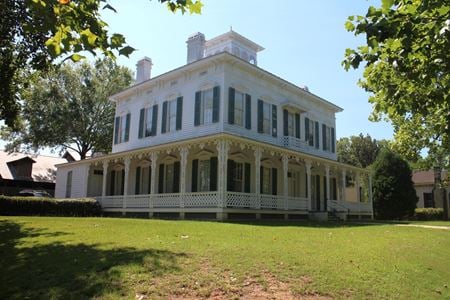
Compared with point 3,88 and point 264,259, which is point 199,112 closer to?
point 3,88

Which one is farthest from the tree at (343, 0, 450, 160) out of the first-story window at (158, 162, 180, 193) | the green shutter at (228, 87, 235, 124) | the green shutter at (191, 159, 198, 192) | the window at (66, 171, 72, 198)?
the window at (66, 171, 72, 198)

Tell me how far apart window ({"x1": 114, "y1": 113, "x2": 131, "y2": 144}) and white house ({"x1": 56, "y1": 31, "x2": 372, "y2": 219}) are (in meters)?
0.09

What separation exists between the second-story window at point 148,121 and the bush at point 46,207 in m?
5.45

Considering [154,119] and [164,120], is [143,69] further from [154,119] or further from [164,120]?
[164,120]

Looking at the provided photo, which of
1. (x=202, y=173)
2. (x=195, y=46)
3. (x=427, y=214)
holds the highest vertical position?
(x=195, y=46)

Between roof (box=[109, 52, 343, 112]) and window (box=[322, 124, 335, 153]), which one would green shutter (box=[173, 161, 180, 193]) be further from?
window (box=[322, 124, 335, 153])

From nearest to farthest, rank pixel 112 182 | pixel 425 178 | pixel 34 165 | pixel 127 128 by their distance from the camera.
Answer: pixel 127 128 < pixel 112 182 < pixel 425 178 < pixel 34 165

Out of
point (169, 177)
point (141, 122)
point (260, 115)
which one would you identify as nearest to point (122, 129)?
point (141, 122)

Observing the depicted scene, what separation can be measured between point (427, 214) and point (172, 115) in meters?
23.8

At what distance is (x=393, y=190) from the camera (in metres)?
30.2

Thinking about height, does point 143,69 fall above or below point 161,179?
above

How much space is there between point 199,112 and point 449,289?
16.6 metres

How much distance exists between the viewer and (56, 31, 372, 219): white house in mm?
20094

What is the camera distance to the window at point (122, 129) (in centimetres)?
2756
